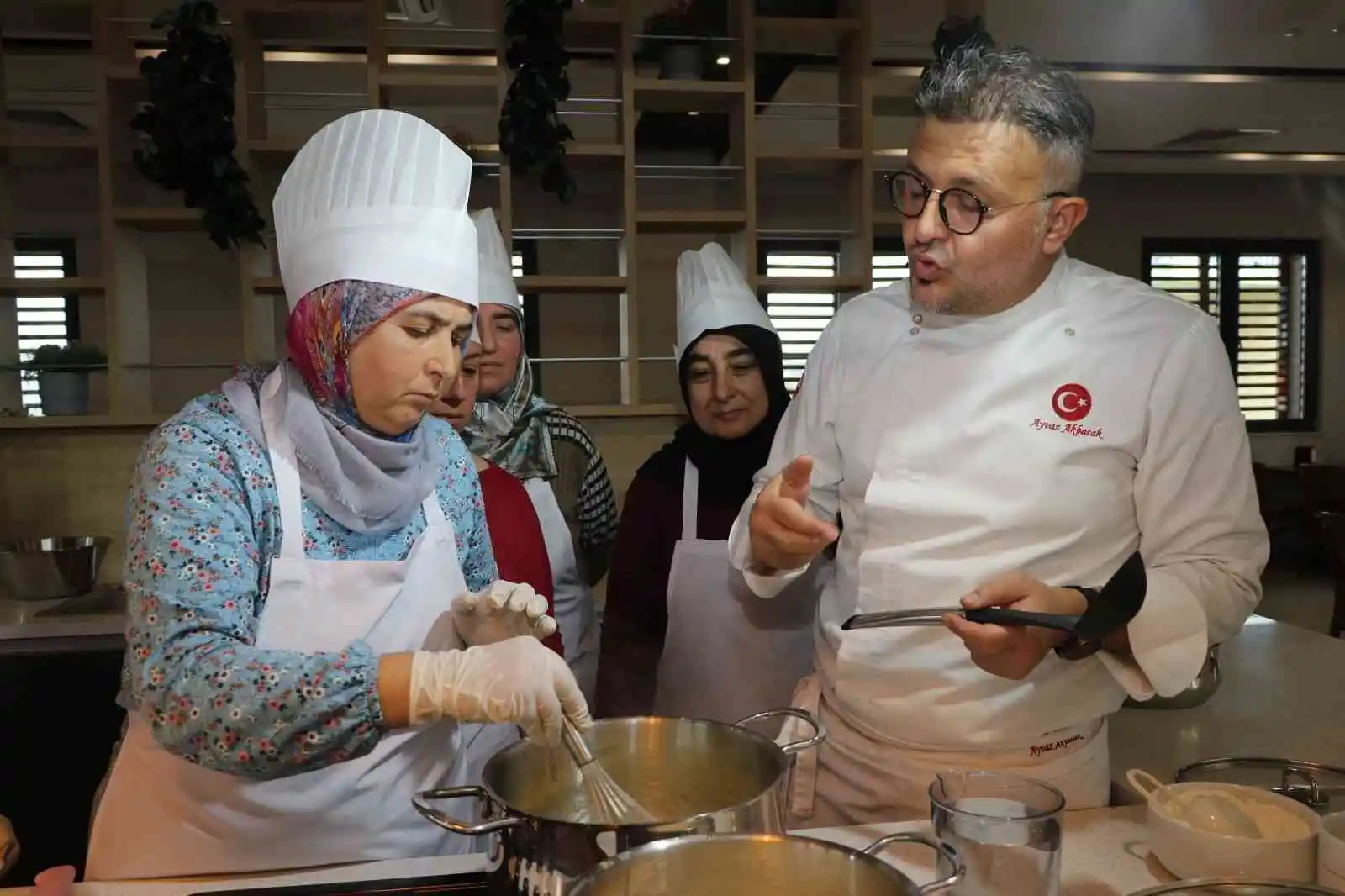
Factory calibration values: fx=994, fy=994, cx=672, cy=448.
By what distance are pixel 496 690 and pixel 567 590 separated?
116 cm

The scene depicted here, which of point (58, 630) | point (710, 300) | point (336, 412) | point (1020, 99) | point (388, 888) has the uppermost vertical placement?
point (1020, 99)

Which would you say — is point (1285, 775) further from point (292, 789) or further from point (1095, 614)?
point (292, 789)

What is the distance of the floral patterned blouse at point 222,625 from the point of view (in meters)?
0.90

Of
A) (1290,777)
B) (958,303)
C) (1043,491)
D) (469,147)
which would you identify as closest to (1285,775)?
(1290,777)


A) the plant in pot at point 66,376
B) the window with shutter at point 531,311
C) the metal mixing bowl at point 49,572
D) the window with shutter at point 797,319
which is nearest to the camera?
the metal mixing bowl at point 49,572

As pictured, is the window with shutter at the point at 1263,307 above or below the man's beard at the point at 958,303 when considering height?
above

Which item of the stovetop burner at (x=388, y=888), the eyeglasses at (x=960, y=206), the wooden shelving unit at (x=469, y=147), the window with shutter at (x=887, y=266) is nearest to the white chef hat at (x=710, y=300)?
the wooden shelving unit at (x=469, y=147)

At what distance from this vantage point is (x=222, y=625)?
0.96 m

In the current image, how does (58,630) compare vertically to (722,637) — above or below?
below

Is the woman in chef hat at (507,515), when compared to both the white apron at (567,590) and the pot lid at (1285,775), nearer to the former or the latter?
the white apron at (567,590)

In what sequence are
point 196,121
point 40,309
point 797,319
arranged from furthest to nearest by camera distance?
point 797,319 < point 40,309 < point 196,121

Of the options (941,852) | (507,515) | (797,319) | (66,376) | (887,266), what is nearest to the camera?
(941,852)

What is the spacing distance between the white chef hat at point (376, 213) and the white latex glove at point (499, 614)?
347mm

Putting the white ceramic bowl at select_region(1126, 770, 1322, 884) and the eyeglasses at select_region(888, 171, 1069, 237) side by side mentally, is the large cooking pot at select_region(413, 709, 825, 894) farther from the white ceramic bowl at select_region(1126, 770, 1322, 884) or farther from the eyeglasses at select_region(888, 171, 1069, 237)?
the eyeglasses at select_region(888, 171, 1069, 237)
